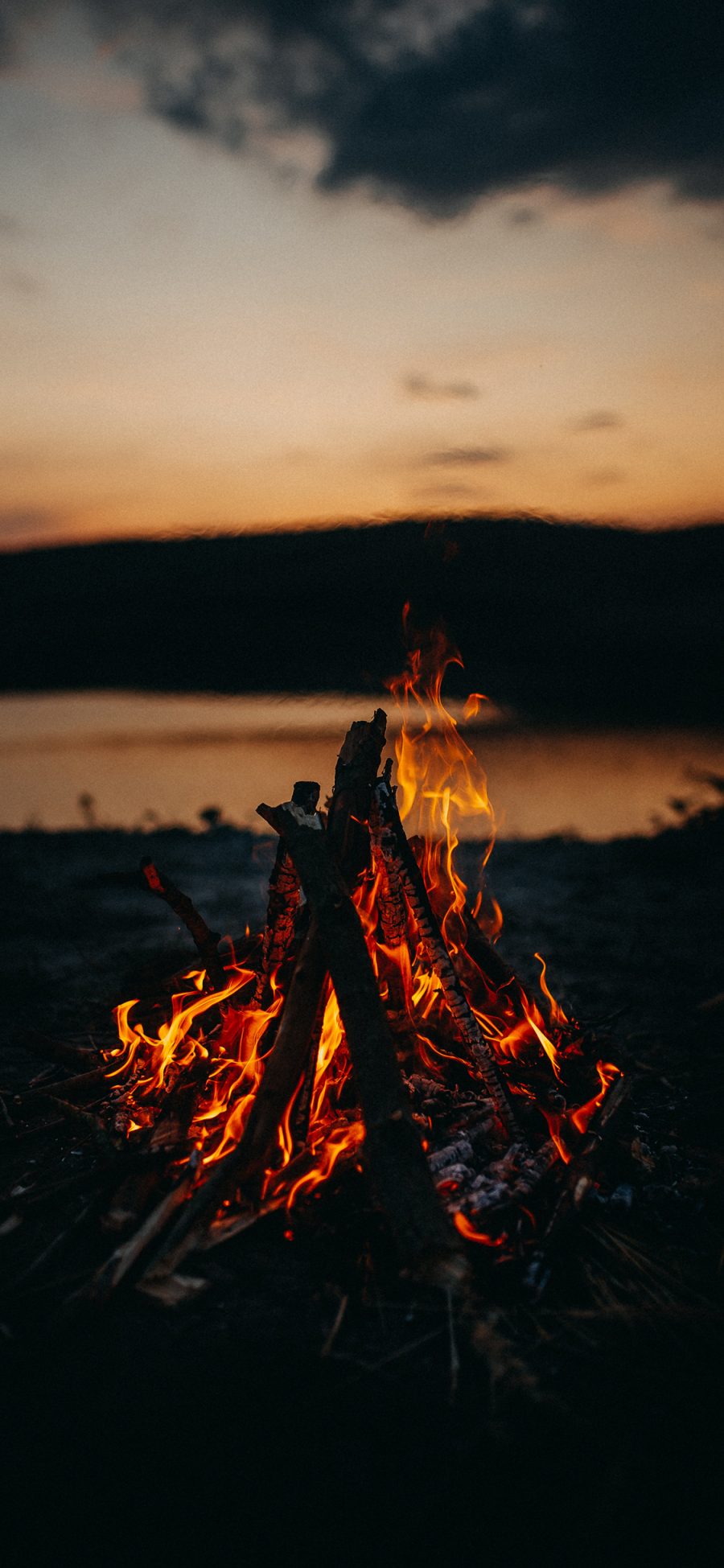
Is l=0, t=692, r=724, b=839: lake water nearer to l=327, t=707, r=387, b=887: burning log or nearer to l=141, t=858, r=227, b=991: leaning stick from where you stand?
l=141, t=858, r=227, b=991: leaning stick

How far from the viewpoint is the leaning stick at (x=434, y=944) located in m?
4.37

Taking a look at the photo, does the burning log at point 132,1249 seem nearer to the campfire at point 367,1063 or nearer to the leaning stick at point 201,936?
the campfire at point 367,1063

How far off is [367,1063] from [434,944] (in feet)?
2.56

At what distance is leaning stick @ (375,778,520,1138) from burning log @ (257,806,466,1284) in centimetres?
33

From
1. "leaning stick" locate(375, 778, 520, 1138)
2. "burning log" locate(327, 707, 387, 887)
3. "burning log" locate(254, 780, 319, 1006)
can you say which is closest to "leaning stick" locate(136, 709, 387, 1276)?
"burning log" locate(327, 707, 387, 887)

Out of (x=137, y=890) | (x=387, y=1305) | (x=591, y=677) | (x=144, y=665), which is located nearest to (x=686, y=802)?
(x=137, y=890)

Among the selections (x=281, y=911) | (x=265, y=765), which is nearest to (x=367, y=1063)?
(x=281, y=911)

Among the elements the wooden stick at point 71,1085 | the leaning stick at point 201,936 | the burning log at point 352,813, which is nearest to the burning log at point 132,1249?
the leaning stick at point 201,936

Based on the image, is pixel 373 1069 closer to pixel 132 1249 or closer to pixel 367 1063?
pixel 367 1063

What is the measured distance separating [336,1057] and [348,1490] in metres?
1.90

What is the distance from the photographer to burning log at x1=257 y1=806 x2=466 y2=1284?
11.5 feet

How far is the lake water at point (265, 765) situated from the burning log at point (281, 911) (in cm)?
717

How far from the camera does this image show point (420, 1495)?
2.72 m

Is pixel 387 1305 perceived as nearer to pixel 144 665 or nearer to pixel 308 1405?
pixel 308 1405
